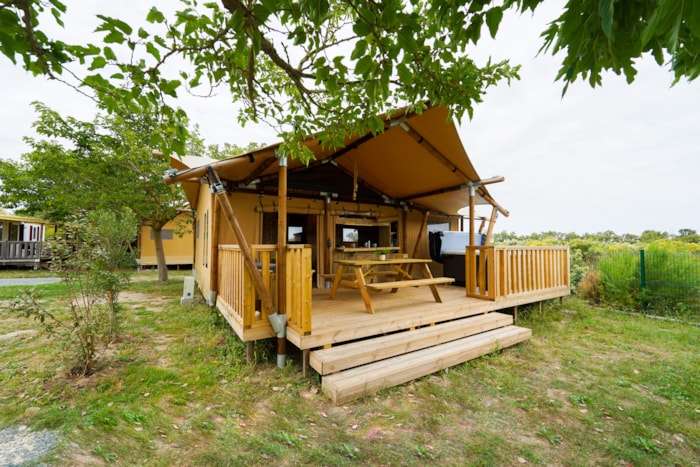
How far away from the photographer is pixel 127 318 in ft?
17.0

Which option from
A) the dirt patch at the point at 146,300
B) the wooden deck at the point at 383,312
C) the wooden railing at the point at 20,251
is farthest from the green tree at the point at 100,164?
the wooden deck at the point at 383,312

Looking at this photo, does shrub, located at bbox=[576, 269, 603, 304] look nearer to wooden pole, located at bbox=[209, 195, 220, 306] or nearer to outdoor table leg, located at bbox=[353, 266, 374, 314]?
outdoor table leg, located at bbox=[353, 266, 374, 314]

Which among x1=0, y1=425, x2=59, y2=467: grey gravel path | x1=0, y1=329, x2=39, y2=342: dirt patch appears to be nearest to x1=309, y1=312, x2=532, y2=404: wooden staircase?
x1=0, y1=425, x2=59, y2=467: grey gravel path

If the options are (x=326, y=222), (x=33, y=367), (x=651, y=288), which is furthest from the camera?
(x=326, y=222)

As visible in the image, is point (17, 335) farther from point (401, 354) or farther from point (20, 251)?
point (20, 251)

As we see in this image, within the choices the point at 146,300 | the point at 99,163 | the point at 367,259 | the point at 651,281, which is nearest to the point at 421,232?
the point at 367,259

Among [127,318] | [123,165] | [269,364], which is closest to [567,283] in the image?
[269,364]

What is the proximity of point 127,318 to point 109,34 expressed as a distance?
5.27 m

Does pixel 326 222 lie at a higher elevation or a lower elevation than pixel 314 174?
lower

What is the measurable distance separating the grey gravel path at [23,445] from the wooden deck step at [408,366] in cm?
197

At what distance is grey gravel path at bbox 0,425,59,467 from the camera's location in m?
1.76

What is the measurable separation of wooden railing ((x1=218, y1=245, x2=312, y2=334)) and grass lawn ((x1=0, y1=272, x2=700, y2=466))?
512 millimetres

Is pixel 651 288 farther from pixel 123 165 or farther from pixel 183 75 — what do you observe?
pixel 123 165

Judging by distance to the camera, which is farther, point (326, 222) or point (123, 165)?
point (123, 165)
